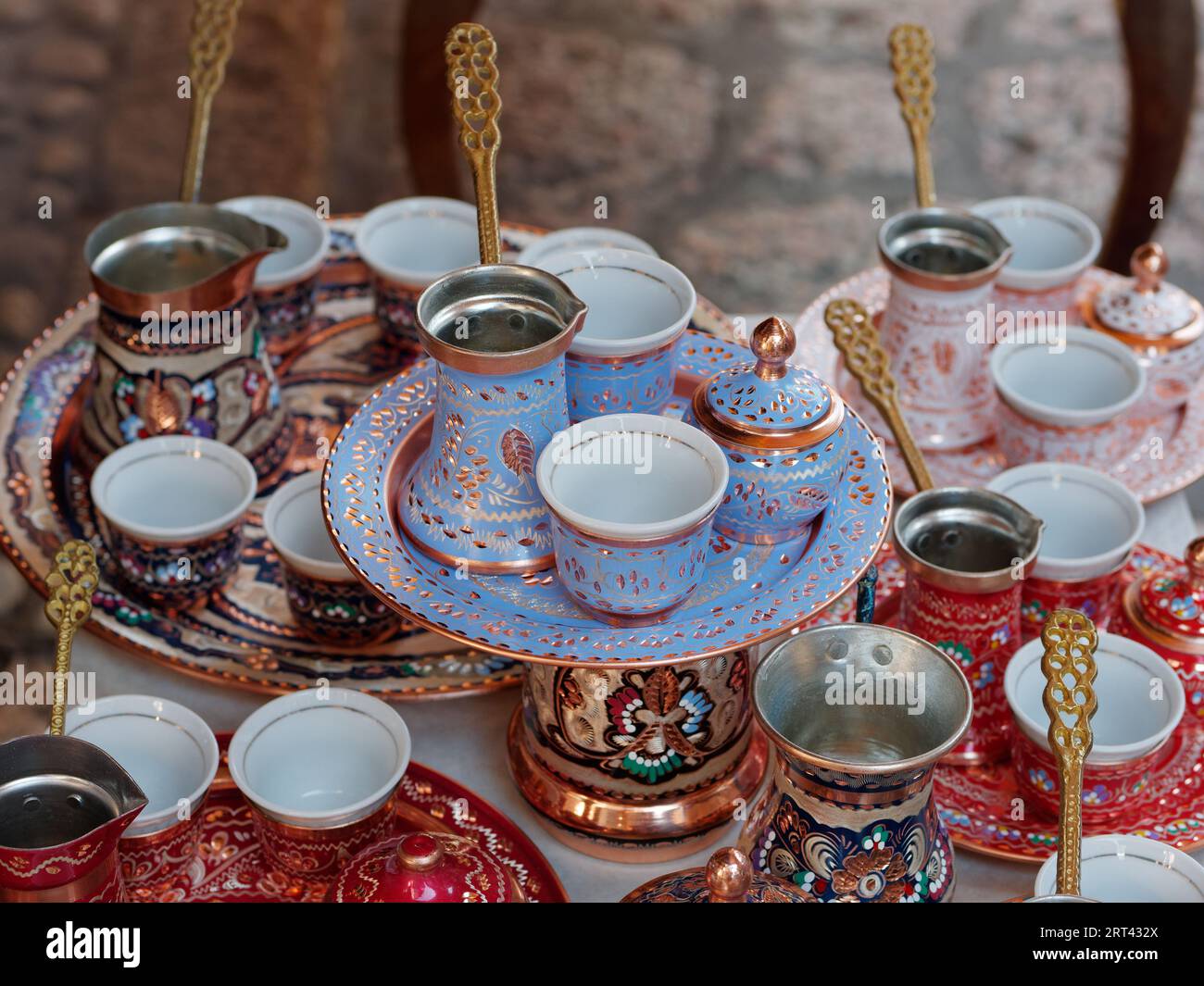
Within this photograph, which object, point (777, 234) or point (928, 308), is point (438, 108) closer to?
point (777, 234)

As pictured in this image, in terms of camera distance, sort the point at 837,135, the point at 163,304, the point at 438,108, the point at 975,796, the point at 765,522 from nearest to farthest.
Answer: the point at 765,522 → the point at 975,796 → the point at 163,304 → the point at 438,108 → the point at 837,135

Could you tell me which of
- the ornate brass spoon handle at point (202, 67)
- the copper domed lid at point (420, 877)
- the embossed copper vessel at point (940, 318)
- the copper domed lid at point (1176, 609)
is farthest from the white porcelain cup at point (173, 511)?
the copper domed lid at point (1176, 609)

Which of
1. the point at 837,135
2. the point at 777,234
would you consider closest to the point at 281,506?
the point at 777,234

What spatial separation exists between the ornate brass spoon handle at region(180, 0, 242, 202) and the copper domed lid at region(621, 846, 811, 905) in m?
0.78

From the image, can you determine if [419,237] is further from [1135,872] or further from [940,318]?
[1135,872]

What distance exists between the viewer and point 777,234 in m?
2.66

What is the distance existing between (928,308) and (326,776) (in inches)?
25.0

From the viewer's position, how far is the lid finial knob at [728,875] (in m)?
0.83

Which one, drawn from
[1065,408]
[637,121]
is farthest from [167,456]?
[637,121]

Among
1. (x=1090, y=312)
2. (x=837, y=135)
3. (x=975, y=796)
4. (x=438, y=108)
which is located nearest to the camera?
(x=975, y=796)

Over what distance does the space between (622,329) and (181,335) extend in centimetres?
39

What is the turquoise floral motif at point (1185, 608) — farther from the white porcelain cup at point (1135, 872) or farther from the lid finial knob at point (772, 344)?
the lid finial knob at point (772, 344)

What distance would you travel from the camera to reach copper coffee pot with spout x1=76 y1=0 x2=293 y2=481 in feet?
4.17

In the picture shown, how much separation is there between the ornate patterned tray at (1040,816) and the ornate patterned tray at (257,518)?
34 centimetres
